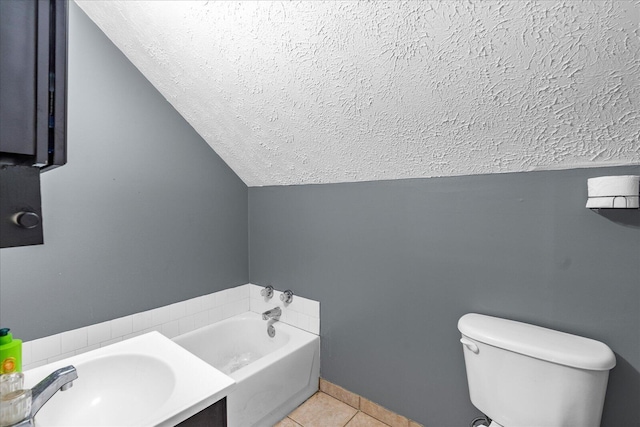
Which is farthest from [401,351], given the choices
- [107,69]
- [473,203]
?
[107,69]

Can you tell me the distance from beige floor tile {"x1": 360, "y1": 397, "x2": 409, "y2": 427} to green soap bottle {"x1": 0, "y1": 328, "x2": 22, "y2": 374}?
1654 millimetres

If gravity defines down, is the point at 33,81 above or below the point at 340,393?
above

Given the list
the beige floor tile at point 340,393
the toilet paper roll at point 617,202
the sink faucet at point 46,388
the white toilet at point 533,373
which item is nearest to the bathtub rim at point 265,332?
the beige floor tile at point 340,393

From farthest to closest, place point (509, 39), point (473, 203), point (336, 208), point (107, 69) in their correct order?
point (336, 208) → point (107, 69) → point (473, 203) → point (509, 39)

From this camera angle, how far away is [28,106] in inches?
19.2

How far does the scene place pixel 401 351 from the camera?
1784 mm

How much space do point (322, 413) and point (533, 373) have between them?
4.04 feet

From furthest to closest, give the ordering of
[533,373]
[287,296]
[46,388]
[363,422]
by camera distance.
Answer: [287,296] → [363,422] → [533,373] → [46,388]

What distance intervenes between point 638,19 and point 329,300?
1806mm

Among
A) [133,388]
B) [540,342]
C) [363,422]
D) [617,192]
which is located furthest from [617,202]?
[133,388]

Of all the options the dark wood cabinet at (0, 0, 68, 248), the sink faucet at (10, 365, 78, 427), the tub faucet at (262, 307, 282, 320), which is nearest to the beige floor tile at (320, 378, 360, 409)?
the tub faucet at (262, 307, 282, 320)

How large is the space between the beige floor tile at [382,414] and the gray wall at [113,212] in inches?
49.3

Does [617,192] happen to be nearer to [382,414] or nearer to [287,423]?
[382,414]

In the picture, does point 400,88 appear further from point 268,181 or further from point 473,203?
point 268,181
